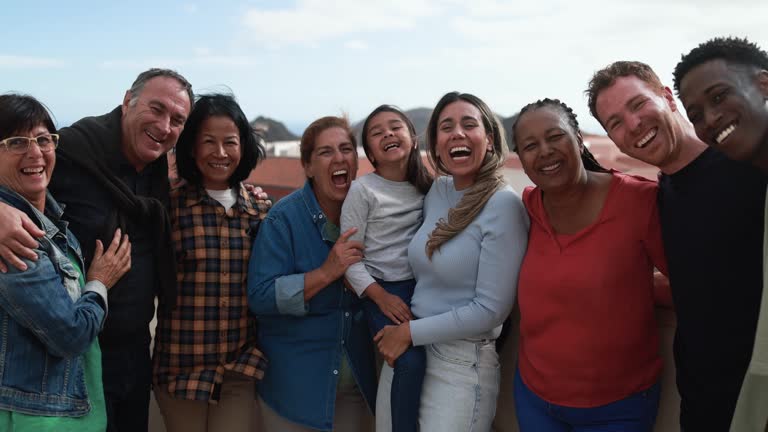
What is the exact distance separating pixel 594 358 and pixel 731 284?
0.45 meters

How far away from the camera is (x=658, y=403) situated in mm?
1922

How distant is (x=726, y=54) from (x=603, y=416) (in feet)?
3.71

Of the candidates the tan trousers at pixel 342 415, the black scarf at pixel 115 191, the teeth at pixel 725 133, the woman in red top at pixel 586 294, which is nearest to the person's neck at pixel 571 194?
the woman in red top at pixel 586 294

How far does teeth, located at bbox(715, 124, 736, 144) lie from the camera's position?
4.84ft

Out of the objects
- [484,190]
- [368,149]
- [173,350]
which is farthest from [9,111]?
[484,190]

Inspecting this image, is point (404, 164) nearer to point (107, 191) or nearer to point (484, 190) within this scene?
point (484, 190)

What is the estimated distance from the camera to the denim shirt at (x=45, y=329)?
1.69 m

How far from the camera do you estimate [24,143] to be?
6.06ft

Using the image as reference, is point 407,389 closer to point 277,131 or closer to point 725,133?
point 725,133

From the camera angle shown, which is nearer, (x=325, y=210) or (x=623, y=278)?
(x=623, y=278)

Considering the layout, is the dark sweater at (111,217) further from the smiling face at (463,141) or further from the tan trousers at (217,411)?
the smiling face at (463,141)

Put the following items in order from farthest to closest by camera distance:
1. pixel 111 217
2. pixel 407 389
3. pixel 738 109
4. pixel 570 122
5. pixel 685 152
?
1. pixel 111 217
2. pixel 407 389
3. pixel 570 122
4. pixel 685 152
5. pixel 738 109

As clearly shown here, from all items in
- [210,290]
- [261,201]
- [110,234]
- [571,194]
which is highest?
[571,194]

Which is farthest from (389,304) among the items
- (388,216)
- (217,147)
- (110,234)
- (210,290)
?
(110,234)
